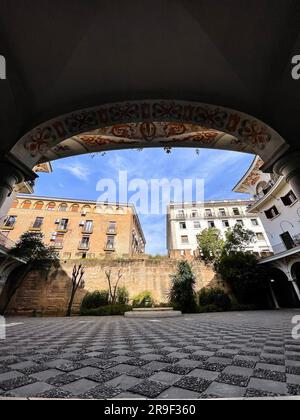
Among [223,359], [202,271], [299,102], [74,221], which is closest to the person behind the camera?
[223,359]

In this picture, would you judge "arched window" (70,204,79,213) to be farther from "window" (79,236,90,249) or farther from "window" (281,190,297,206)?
"window" (281,190,297,206)

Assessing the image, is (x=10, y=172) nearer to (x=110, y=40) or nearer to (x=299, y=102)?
(x=110, y=40)

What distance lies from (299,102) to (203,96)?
4.92 ft

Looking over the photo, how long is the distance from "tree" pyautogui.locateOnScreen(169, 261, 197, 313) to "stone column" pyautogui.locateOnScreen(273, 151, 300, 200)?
12336mm

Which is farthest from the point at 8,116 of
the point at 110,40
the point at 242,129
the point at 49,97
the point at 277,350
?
the point at 277,350

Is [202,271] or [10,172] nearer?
[10,172]

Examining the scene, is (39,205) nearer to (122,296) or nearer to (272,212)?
(122,296)

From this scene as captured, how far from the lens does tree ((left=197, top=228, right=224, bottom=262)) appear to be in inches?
648

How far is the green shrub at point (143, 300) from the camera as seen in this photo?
1312 centimetres

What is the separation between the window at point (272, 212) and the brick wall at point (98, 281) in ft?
20.5

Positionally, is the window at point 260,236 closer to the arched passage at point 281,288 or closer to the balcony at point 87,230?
the arched passage at point 281,288

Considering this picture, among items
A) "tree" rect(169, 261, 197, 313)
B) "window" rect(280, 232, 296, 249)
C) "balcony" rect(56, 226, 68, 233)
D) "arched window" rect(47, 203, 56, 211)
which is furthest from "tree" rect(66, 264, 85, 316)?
"window" rect(280, 232, 296, 249)

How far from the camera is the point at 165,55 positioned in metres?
2.89

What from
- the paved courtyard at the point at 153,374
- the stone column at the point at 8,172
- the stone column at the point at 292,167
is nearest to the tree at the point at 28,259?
the stone column at the point at 8,172
